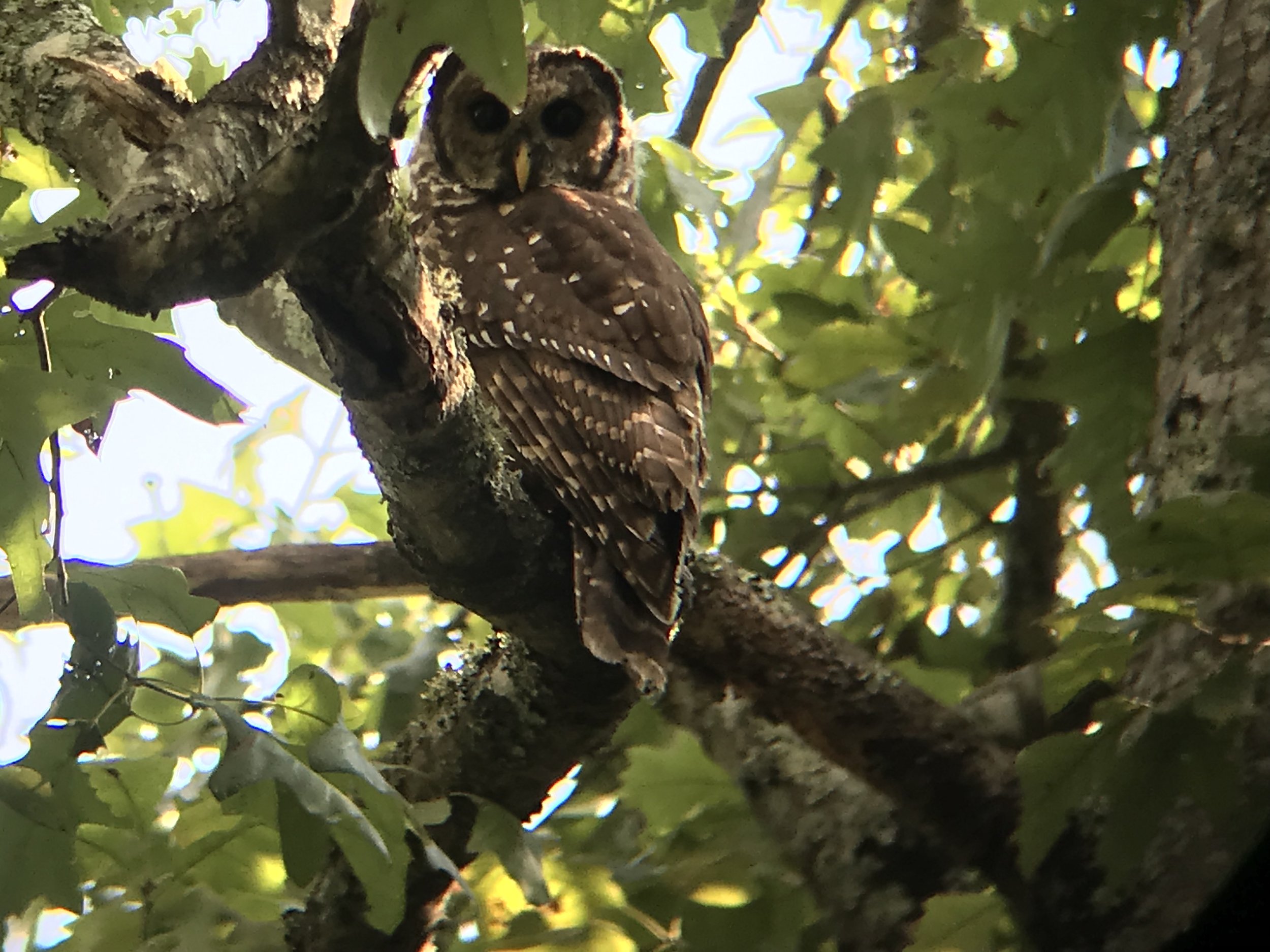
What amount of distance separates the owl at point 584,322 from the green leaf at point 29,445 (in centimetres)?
64

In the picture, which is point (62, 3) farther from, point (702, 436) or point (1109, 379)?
point (1109, 379)

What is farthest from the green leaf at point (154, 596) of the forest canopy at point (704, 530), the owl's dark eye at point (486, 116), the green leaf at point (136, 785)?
the owl's dark eye at point (486, 116)

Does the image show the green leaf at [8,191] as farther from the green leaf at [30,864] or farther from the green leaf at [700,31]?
the green leaf at [700,31]

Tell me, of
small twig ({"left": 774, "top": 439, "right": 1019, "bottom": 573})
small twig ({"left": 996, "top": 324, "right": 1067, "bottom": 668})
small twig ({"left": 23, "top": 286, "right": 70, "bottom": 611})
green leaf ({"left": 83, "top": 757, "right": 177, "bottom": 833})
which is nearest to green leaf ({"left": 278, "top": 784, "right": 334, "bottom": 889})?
small twig ({"left": 23, "top": 286, "right": 70, "bottom": 611})

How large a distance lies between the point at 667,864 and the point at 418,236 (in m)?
1.65

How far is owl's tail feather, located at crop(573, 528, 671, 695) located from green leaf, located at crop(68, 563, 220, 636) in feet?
1.84

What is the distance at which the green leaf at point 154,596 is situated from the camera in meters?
1.55

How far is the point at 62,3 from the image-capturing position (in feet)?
5.99

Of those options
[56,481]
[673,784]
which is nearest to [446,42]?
[56,481]

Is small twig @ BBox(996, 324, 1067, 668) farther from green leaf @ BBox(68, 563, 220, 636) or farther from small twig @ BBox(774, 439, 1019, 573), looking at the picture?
green leaf @ BBox(68, 563, 220, 636)

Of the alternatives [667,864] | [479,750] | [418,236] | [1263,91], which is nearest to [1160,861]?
[667,864]

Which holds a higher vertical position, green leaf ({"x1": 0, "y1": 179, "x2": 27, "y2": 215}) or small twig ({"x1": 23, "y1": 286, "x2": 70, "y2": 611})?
green leaf ({"x1": 0, "y1": 179, "x2": 27, "y2": 215})

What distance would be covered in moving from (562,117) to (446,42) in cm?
258

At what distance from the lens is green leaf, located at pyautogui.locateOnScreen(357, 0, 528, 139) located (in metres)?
0.88
